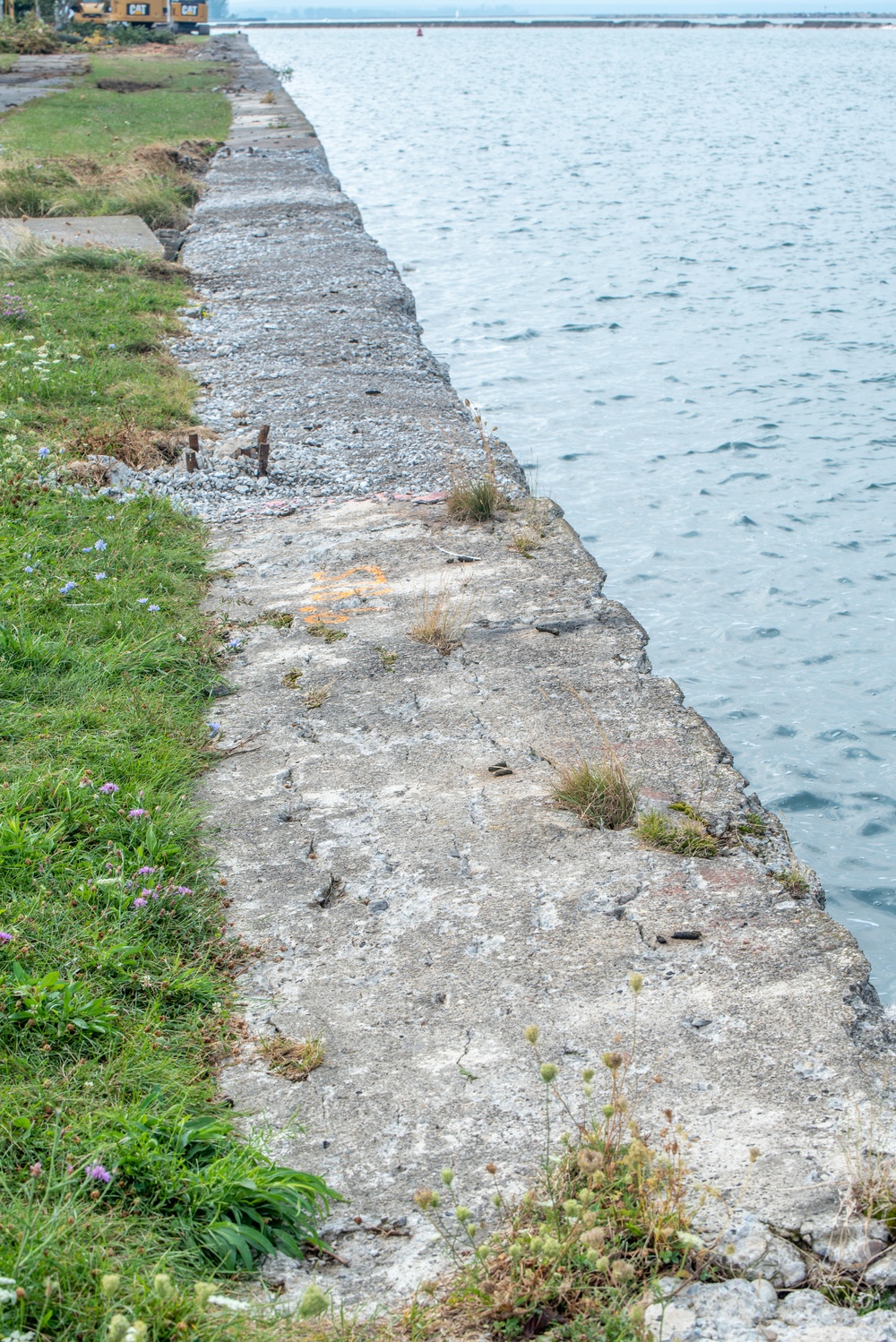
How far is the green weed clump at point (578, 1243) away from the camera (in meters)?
2.26

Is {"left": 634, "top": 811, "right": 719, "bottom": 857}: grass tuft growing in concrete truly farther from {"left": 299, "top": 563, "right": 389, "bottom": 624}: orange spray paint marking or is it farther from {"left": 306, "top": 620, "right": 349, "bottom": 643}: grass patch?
{"left": 299, "top": 563, "right": 389, "bottom": 624}: orange spray paint marking

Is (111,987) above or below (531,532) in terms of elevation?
below

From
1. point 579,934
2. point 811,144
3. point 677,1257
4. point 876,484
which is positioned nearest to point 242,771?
point 579,934

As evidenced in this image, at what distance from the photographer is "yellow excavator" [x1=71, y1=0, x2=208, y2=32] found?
51.5 meters

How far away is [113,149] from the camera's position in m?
17.9

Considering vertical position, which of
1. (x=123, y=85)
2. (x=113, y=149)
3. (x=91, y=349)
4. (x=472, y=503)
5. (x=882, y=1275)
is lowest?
(x=882, y=1275)

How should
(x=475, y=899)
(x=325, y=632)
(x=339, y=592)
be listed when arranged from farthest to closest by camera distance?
(x=339, y=592)
(x=325, y=632)
(x=475, y=899)

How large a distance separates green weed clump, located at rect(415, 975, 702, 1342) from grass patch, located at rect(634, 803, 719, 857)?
132cm

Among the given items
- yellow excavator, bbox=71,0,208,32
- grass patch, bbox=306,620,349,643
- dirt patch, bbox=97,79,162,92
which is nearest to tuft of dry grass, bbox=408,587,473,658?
grass patch, bbox=306,620,349,643

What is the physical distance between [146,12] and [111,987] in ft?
198

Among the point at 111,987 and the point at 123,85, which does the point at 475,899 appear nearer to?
the point at 111,987

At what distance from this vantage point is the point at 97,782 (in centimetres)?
392

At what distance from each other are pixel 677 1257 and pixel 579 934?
1.16 m

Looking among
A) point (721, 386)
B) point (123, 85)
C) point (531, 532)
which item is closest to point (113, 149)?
point (721, 386)
